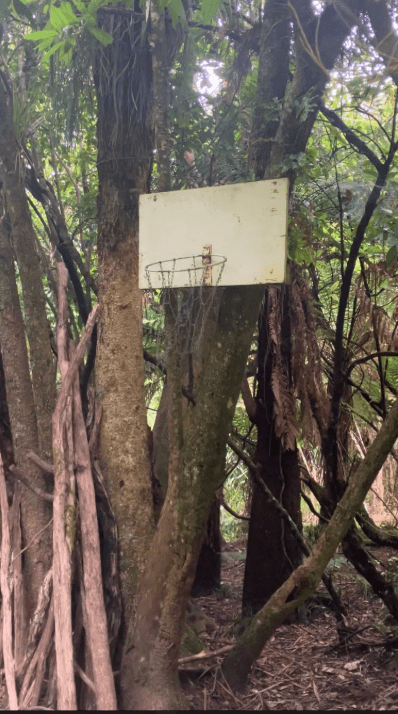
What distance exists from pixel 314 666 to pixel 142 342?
2352 mm

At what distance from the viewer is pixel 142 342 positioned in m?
3.94

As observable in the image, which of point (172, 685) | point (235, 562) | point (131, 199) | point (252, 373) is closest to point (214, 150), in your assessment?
point (131, 199)

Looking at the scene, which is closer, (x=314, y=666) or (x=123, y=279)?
(x=123, y=279)

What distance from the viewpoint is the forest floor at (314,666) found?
11.8 ft

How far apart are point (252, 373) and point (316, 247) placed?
113 centimetres

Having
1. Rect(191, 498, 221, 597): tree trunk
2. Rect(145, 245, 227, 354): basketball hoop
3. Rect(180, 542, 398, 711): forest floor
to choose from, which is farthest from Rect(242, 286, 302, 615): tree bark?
Rect(145, 245, 227, 354): basketball hoop

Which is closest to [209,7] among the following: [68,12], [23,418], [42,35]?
[68,12]

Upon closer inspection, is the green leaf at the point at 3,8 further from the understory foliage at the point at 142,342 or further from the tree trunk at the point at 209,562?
the tree trunk at the point at 209,562

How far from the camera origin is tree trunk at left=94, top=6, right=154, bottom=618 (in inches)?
143

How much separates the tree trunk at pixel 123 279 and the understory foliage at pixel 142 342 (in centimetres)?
1

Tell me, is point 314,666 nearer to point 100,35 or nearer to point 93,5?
point 100,35

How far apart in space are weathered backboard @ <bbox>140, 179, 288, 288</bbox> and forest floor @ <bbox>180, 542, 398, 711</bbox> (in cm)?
222

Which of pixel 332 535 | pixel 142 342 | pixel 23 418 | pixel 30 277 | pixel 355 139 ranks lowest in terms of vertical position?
pixel 332 535

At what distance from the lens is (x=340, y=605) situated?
4566 mm
